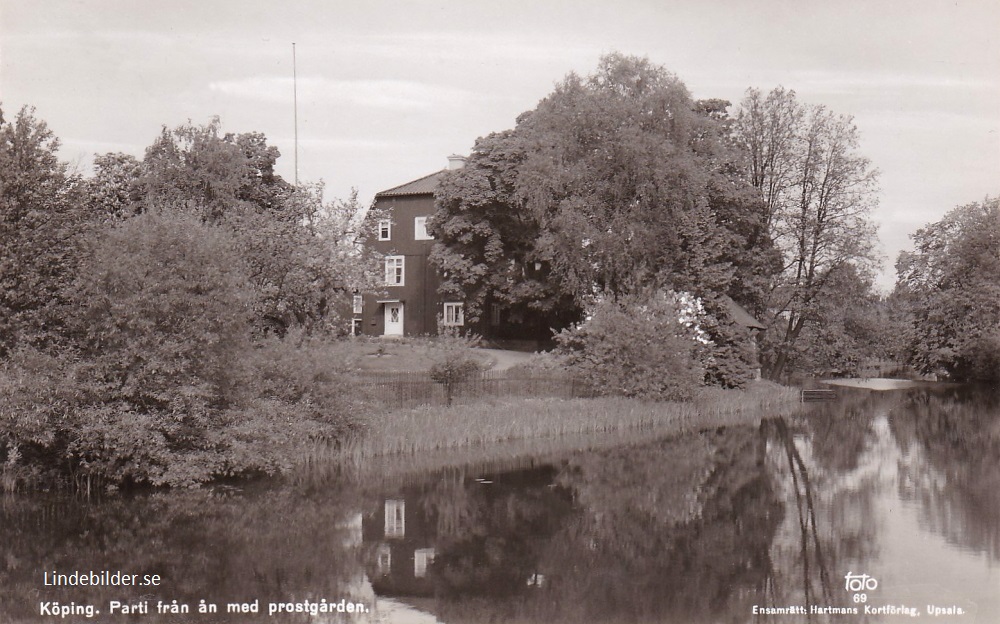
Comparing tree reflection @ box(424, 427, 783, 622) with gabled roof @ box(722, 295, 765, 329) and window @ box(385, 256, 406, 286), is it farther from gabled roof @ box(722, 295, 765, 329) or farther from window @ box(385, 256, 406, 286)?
window @ box(385, 256, 406, 286)

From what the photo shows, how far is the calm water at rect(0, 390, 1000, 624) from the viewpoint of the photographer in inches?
416

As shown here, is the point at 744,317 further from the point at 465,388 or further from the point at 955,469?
the point at 955,469

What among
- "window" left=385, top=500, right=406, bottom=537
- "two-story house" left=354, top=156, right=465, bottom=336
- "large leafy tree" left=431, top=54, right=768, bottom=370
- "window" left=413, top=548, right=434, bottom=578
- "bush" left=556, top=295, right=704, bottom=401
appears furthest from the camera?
"two-story house" left=354, top=156, right=465, bottom=336

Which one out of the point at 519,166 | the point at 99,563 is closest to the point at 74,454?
the point at 99,563

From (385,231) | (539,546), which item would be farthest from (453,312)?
(539,546)

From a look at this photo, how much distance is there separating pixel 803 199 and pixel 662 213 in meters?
12.0

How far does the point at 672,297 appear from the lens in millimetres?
36000

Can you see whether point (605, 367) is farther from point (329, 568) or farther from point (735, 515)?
point (329, 568)

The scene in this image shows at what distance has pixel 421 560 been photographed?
1257 cm

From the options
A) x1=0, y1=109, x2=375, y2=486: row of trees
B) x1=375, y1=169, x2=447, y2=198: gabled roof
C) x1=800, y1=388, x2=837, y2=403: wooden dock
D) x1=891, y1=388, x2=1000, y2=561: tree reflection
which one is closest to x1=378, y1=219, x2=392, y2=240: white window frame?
x1=375, y1=169, x2=447, y2=198: gabled roof

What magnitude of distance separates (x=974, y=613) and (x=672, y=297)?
26205mm

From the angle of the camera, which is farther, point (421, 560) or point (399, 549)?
point (399, 549)

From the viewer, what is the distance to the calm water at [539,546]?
10.6m

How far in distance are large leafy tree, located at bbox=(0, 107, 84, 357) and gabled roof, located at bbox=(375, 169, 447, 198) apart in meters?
35.1
